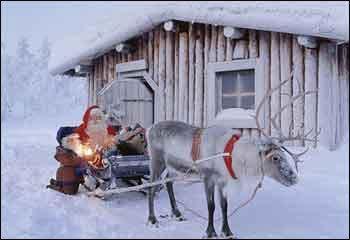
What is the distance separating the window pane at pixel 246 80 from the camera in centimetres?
754

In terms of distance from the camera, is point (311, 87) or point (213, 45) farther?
point (213, 45)

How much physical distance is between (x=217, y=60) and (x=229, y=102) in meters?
0.82

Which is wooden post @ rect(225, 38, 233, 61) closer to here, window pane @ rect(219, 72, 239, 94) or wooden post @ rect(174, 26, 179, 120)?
window pane @ rect(219, 72, 239, 94)

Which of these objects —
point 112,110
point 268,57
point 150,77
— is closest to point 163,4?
point 150,77

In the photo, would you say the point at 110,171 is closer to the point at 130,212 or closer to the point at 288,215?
the point at 130,212

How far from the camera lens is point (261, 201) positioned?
18.7 feet

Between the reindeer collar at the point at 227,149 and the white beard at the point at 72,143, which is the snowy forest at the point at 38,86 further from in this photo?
the reindeer collar at the point at 227,149

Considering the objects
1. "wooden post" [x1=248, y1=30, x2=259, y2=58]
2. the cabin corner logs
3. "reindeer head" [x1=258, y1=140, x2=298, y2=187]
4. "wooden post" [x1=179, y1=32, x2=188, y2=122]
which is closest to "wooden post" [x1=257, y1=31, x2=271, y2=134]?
the cabin corner logs

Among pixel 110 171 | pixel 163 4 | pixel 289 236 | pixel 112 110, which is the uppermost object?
pixel 163 4

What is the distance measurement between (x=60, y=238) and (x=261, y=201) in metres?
2.78

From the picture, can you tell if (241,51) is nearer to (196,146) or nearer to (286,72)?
(286,72)

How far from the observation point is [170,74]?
877 centimetres

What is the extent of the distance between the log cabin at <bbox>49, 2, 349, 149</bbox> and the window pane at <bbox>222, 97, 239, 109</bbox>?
0.06ft

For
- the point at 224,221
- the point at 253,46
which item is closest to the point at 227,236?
the point at 224,221
